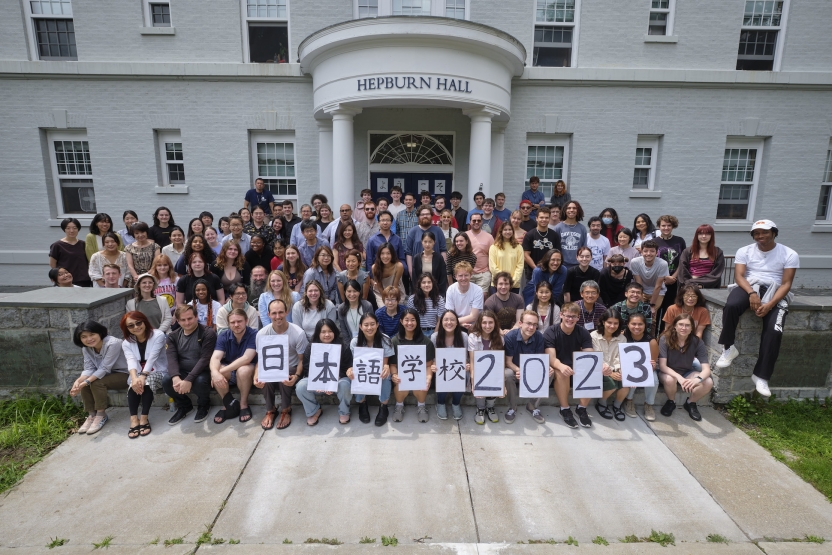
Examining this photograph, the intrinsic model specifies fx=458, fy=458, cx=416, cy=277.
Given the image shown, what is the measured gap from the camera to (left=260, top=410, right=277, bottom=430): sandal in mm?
4926

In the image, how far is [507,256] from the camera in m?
6.49

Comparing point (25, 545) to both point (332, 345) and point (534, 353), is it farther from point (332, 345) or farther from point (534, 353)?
point (534, 353)

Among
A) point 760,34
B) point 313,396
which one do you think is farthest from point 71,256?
point 760,34

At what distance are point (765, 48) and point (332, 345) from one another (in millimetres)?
12253

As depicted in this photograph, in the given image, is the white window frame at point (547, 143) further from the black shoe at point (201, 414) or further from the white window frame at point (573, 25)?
the black shoe at point (201, 414)

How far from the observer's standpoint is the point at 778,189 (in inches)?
427

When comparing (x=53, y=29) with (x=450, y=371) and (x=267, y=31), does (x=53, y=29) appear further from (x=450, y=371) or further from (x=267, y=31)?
(x=450, y=371)

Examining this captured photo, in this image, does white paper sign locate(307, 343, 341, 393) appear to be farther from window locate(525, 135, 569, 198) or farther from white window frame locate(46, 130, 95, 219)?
white window frame locate(46, 130, 95, 219)

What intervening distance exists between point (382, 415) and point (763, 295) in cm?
448

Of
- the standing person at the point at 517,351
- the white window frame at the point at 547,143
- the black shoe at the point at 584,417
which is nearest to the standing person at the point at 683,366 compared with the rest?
the black shoe at the point at 584,417

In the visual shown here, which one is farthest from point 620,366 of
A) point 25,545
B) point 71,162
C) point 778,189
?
point 71,162

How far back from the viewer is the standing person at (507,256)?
645 cm

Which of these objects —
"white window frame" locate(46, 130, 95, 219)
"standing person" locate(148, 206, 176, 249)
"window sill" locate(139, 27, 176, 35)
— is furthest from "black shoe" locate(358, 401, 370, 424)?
"window sill" locate(139, 27, 176, 35)

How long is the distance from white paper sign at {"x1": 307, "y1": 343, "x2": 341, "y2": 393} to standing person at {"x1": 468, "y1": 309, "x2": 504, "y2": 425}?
4.90 ft
